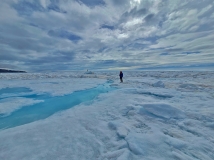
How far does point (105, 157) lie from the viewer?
232cm

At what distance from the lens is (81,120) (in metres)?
4.13

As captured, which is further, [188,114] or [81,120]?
[188,114]

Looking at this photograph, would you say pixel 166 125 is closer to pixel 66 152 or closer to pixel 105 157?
pixel 105 157

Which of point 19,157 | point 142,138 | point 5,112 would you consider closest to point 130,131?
point 142,138

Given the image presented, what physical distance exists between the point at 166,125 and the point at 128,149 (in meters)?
1.81

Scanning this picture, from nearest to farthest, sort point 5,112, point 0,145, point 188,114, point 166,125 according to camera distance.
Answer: point 0,145 < point 166,125 < point 188,114 < point 5,112

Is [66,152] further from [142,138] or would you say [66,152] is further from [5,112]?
[5,112]

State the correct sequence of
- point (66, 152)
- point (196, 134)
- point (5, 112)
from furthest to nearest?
point (5, 112), point (196, 134), point (66, 152)

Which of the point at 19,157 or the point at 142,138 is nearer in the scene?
the point at 19,157

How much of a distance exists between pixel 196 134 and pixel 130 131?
1.70m

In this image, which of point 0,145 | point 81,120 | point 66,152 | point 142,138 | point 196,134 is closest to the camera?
point 66,152

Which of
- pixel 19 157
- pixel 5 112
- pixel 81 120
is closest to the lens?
pixel 19 157

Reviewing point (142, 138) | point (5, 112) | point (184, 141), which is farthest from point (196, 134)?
point (5, 112)

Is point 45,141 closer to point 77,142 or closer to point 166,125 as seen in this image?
point 77,142
